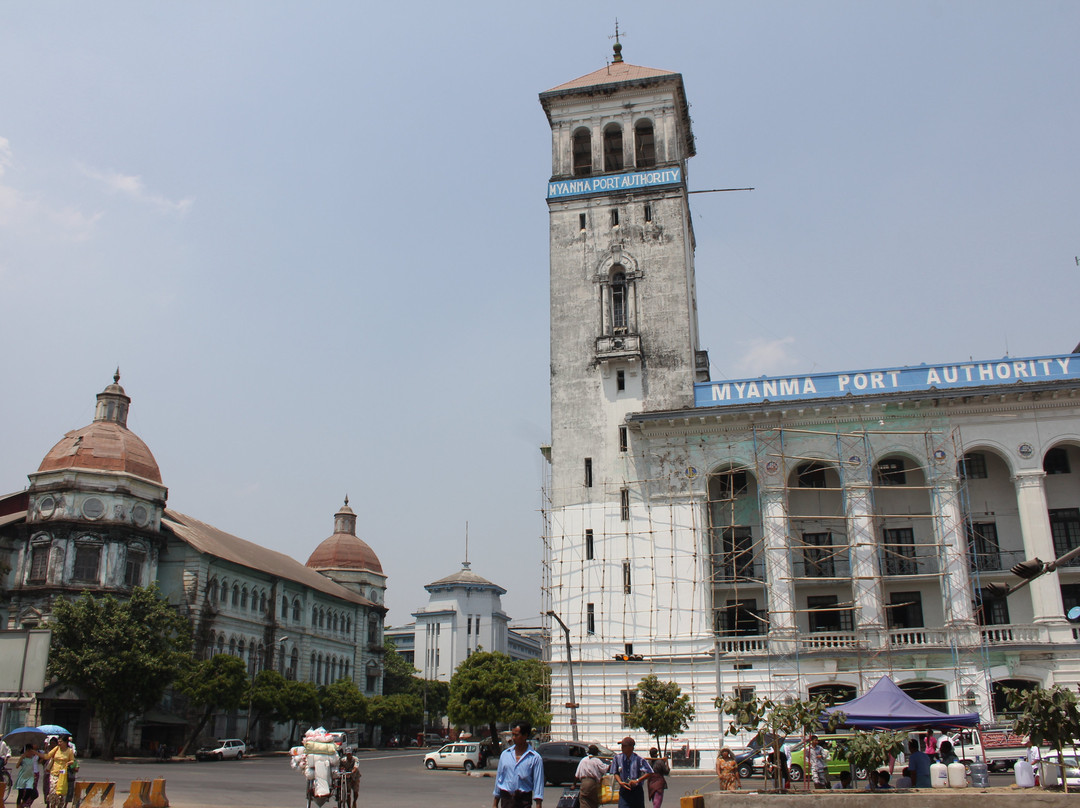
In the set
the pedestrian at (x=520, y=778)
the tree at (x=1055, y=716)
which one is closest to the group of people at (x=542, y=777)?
the pedestrian at (x=520, y=778)

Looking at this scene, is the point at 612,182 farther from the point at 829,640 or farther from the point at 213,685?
the point at 213,685

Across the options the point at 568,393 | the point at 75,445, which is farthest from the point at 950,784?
the point at 75,445

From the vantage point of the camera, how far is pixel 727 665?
133ft

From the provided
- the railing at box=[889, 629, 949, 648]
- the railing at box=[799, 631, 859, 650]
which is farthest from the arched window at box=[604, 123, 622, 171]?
the railing at box=[889, 629, 949, 648]

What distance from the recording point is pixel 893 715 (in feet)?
80.2

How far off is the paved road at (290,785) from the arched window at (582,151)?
31.5 m

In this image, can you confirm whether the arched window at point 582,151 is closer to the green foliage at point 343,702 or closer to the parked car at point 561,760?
the parked car at point 561,760

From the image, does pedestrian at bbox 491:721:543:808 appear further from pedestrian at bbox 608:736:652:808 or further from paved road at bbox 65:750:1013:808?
paved road at bbox 65:750:1013:808

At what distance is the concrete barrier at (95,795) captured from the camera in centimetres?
2239

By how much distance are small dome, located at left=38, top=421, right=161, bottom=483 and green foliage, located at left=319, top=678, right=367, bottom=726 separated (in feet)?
76.7

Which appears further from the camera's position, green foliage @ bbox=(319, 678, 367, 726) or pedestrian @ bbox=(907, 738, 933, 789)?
green foliage @ bbox=(319, 678, 367, 726)

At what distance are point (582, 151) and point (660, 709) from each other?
3069 centimetres

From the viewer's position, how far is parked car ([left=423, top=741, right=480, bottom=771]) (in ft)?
151

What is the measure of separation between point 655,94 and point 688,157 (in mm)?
5683
